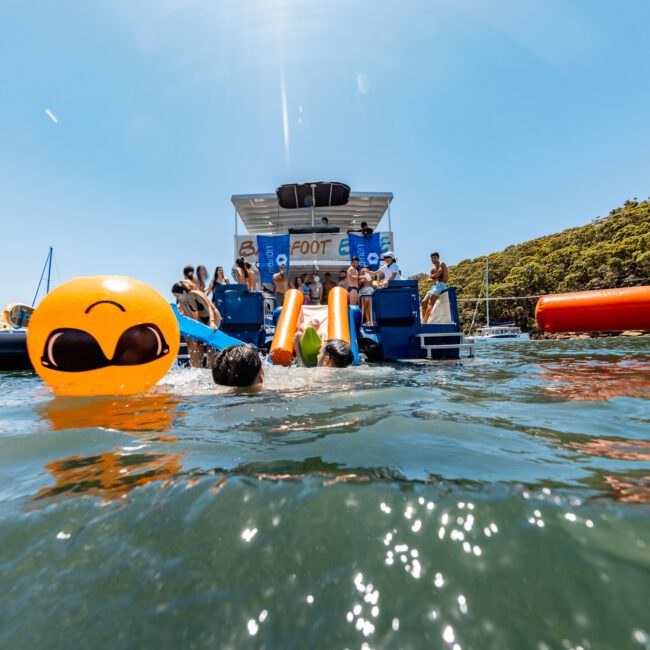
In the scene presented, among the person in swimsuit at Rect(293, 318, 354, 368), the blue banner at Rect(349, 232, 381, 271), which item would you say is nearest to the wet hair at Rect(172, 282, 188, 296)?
the person in swimsuit at Rect(293, 318, 354, 368)

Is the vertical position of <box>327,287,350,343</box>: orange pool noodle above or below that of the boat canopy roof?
below

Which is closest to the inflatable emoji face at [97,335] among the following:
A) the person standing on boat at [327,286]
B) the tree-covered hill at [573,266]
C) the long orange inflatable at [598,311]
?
the long orange inflatable at [598,311]

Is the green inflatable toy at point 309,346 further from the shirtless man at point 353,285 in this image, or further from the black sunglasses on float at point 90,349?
the black sunglasses on float at point 90,349

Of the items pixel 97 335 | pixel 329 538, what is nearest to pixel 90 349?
pixel 97 335

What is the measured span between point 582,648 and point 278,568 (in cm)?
58

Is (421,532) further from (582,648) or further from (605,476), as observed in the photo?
(605,476)

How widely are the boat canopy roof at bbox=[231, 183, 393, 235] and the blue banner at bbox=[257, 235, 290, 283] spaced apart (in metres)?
1.79

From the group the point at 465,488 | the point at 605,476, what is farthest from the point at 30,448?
the point at 605,476

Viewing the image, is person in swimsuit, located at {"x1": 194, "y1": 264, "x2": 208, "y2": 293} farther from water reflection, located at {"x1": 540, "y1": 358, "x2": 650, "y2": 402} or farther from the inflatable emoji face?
water reflection, located at {"x1": 540, "y1": 358, "x2": 650, "y2": 402}

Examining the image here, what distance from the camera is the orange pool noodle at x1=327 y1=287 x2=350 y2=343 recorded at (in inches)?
233

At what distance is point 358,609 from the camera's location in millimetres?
734

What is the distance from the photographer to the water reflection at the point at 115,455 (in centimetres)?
131

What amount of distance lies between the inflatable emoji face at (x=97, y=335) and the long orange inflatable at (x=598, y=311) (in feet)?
14.6

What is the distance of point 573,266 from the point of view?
3484cm
